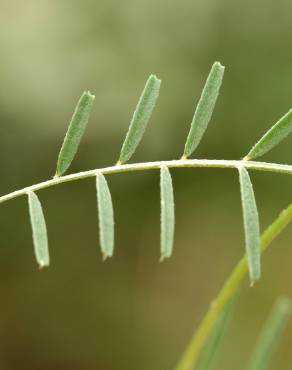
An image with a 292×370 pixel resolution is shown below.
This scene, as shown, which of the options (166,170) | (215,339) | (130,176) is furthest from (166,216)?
(130,176)

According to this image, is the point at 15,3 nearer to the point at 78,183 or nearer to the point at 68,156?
the point at 78,183

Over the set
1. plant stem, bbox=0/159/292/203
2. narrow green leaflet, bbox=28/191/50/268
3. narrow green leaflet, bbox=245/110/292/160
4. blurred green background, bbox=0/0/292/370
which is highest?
narrow green leaflet, bbox=245/110/292/160

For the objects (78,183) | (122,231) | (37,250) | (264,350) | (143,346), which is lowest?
(143,346)

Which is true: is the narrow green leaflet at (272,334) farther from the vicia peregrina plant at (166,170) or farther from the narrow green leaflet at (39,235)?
the narrow green leaflet at (39,235)

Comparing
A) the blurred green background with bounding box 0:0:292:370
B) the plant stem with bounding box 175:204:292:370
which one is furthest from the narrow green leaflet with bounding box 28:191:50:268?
the blurred green background with bounding box 0:0:292:370

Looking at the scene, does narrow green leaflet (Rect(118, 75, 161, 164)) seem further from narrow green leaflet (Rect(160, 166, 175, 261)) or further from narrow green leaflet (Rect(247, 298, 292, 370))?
narrow green leaflet (Rect(247, 298, 292, 370))

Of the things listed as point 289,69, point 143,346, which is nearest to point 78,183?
point 143,346

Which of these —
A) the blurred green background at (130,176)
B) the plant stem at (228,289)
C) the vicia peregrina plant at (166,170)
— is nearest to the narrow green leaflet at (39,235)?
the vicia peregrina plant at (166,170)
